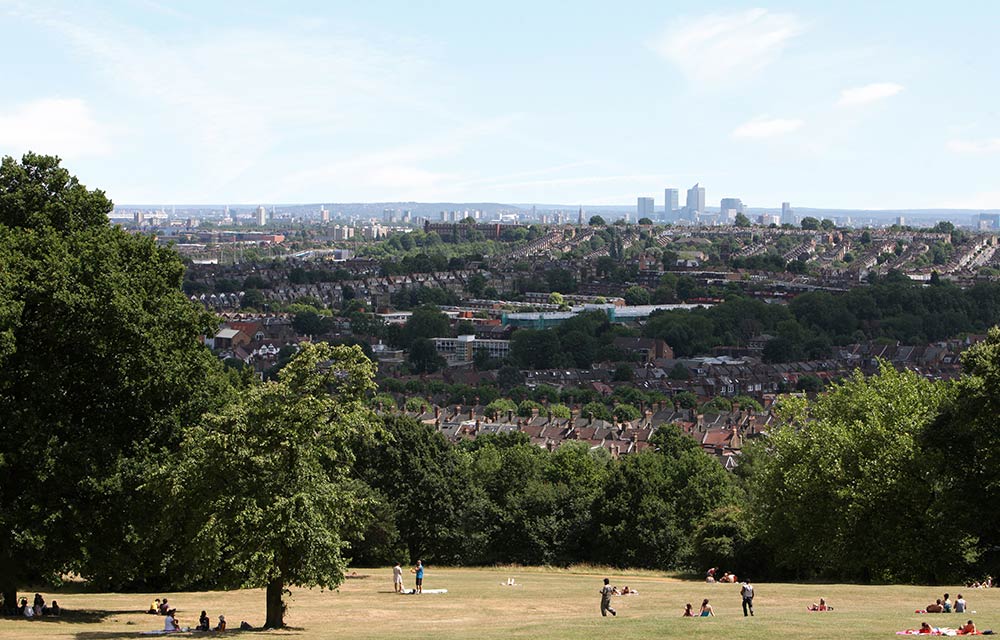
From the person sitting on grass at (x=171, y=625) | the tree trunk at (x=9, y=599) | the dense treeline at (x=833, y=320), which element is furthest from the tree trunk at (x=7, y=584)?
the dense treeline at (x=833, y=320)

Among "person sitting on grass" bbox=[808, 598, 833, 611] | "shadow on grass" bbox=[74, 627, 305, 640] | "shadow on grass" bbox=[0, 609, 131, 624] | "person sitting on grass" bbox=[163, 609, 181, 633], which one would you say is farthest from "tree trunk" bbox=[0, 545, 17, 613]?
"person sitting on grass" bbox=[808, 598, 833, 611]

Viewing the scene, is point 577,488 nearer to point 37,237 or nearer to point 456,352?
point 37,237

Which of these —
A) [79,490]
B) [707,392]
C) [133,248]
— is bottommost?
[707,392]

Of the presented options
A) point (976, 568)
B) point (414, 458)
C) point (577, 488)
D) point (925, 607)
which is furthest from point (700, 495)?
point (925, 607)

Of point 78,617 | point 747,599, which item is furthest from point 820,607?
point 78,617

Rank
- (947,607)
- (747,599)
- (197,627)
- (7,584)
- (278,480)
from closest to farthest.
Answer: (278,480) < (747,599) < (197,627) < (947,607) < (7,584)

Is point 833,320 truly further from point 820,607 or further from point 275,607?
point 275,607

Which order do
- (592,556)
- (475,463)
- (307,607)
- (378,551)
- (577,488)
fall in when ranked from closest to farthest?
(307,607), (378,551), (592,556), (577,488), (475,463)
